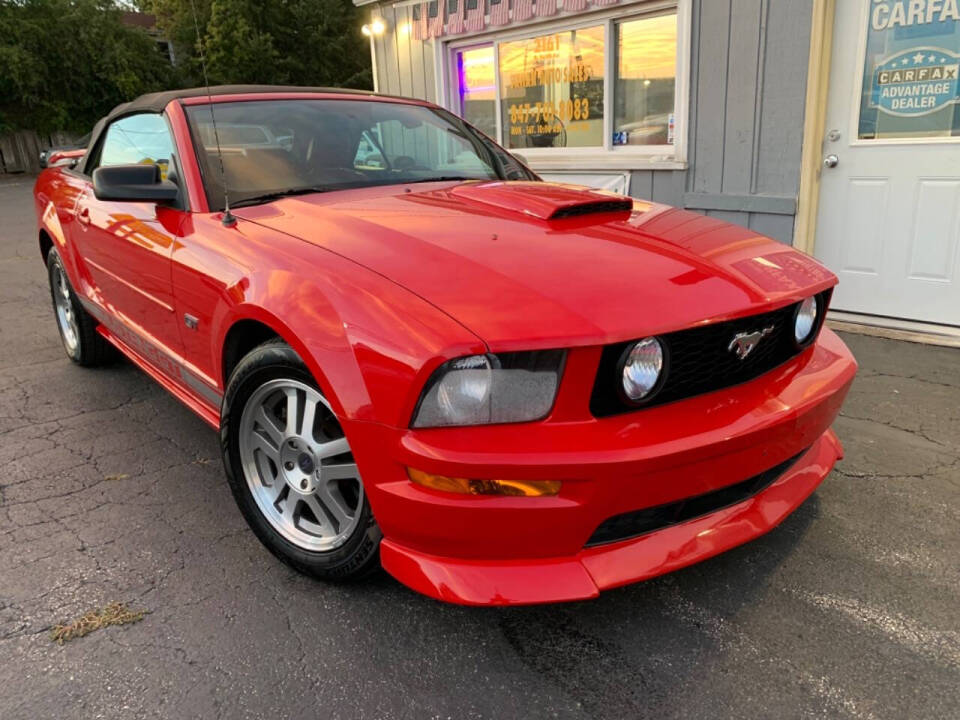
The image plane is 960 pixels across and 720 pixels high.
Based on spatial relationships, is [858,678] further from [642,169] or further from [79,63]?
[79,63]

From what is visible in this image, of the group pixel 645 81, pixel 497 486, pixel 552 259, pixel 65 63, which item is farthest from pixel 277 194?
pixel 65 63

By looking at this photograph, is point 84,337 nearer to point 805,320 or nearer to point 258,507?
point 258,507

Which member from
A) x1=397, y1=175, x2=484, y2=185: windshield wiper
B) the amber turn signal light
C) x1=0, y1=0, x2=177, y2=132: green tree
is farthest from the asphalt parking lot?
x1=0, y1=0, x2=177, y2=132: green tree

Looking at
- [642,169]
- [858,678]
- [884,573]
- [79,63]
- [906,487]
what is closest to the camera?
[858,678]

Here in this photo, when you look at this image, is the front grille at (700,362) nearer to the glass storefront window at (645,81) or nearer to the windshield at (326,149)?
the windshield at (326,149)

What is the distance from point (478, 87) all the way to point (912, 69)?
159 inches

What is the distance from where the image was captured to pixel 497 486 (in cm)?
168

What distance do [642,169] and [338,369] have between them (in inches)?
183

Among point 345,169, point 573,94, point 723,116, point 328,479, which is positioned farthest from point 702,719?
point 573,94

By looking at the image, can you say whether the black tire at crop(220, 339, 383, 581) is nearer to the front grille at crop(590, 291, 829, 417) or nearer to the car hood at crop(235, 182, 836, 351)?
the car hood at crop(235, 182, 836, 351)

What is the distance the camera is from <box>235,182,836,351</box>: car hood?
1.73 m

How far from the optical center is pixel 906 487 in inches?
109

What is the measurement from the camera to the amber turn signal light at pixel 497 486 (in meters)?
1.67

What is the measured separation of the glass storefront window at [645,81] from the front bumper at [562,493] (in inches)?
174
